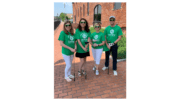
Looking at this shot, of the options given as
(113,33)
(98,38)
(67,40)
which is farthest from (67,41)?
(113,33)

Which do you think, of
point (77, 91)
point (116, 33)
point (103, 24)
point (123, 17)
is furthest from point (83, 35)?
point (103, 24)

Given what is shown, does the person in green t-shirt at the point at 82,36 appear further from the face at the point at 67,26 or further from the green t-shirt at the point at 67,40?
the face at the point at 67,26

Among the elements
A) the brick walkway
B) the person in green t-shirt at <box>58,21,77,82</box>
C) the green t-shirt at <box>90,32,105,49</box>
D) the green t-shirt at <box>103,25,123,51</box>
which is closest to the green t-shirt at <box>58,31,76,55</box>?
the person in green t-shirt at <box>58,21,77,82</box>

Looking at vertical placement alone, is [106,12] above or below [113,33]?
above

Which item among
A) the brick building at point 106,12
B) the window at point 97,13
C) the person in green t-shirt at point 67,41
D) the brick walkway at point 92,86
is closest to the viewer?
the brick walkway at point 92,86

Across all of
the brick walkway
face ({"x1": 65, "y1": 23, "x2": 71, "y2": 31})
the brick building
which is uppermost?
the brick building

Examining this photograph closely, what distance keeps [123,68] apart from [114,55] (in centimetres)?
108

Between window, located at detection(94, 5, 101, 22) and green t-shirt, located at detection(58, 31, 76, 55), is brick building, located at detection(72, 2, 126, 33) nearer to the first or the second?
window, located at detection(94, 5, 101, 22)

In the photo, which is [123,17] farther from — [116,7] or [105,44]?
[105,44]

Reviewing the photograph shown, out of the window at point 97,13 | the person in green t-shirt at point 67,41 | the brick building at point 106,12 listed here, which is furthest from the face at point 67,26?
the window at point 97,13

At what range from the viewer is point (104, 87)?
9.59ft

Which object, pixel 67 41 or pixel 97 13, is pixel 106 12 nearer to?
pixel 97 13

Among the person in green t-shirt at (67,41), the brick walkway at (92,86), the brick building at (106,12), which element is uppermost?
the brick building at (106,12)

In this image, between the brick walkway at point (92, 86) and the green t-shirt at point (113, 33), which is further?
the green t-shirt at point (113, 33)
